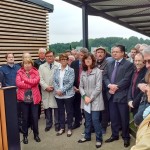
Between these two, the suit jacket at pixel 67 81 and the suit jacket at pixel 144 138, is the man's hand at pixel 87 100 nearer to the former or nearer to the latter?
the suit jacket at pixel 67 81

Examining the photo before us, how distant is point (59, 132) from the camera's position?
6.04 meters

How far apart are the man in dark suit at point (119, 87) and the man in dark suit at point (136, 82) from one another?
0.64ft

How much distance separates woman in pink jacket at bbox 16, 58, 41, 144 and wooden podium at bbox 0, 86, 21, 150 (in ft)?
4.11

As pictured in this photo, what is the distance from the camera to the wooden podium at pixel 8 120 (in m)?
4.02

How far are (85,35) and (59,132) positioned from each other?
4.65 metres

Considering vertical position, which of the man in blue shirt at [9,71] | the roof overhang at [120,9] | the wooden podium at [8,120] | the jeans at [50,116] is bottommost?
the jeans at [50,116]

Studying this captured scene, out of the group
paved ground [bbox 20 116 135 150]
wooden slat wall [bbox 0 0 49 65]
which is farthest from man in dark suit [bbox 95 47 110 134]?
wooden slat wall [bbox 0 0 49 65]

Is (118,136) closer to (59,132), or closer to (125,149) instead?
(125,149)

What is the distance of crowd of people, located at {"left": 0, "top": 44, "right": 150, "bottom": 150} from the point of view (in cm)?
502

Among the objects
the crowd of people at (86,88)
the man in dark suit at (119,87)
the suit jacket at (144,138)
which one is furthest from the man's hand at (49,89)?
the suit jacket at (144,138)

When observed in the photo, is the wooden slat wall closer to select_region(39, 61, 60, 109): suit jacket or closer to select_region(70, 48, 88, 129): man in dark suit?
select_region(39, 61, 60, 109): suit jacket

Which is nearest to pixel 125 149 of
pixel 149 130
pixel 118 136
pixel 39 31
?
pixel 118 136

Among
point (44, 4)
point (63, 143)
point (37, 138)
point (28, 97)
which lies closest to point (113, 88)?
point (63, 143)

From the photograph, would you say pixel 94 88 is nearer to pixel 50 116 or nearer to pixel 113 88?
pixel 113 88
